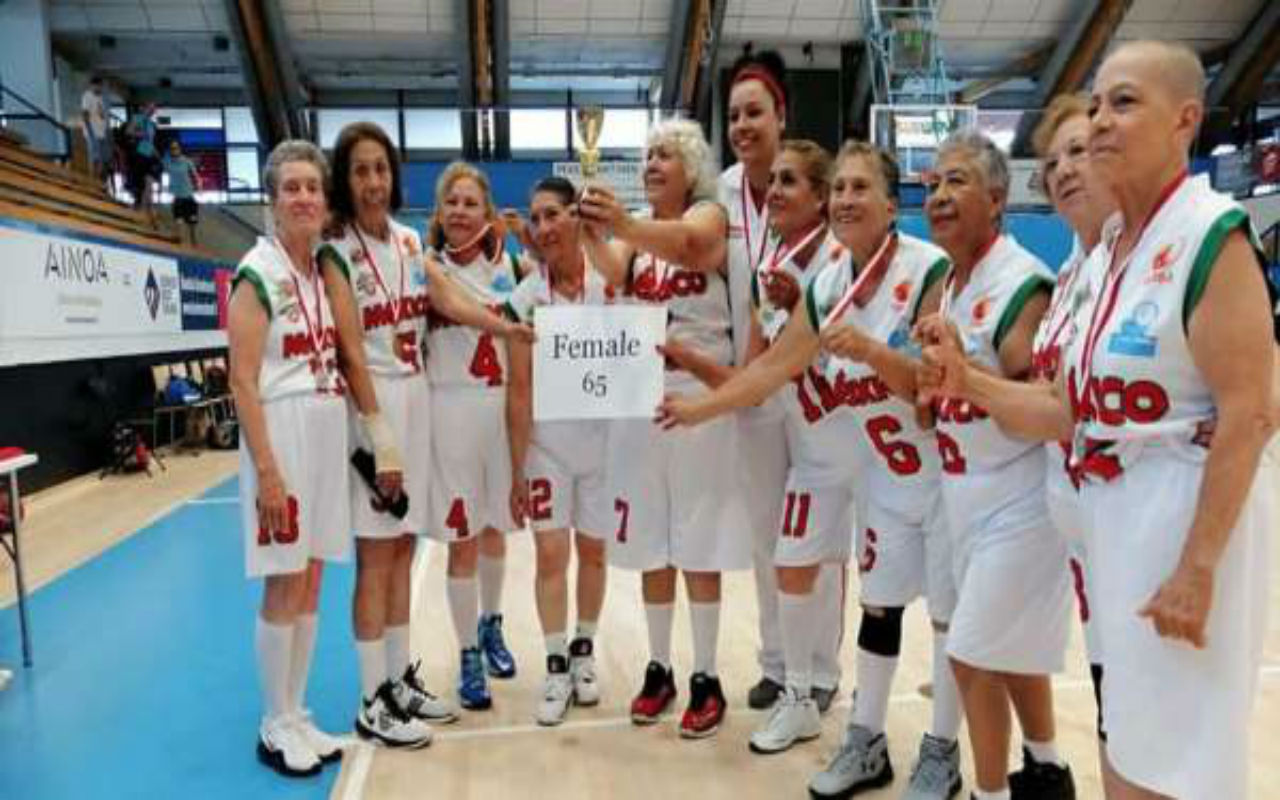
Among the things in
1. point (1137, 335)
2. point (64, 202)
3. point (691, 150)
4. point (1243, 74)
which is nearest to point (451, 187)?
point (691, 150)

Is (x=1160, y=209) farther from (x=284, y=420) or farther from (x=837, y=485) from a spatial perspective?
(x=284, y=420)

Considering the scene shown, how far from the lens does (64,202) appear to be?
30.8 feet

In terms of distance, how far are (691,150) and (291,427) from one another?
56.8 inches

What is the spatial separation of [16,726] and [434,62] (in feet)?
43.2

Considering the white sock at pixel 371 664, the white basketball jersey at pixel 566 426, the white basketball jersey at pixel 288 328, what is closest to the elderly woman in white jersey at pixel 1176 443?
the white basketball jersey at pixel 566 426

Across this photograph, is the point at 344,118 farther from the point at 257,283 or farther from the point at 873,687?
the point at 873,687

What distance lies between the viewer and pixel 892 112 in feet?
35.9

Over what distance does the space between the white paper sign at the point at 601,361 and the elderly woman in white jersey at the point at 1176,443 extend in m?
1.39

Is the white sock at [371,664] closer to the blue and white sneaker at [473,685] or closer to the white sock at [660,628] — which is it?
the blue and white sneaker at [473,685]

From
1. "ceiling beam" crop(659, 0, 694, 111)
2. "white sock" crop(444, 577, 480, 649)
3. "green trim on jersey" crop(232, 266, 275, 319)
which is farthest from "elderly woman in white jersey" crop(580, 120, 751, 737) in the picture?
"ceiling beam" crop(659, 0, 694, 111)

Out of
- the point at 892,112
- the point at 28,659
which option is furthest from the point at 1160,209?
the point at 892,112

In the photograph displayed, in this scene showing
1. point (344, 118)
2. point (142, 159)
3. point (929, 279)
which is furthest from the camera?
point (344, 118)

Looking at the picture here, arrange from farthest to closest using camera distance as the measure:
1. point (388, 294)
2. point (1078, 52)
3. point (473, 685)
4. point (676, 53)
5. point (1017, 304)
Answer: point (1078, 52) → point (676, 53) → point (473, 685) → point (388, 294) → point (1017, 304)

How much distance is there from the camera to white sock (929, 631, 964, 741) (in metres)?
2.41
